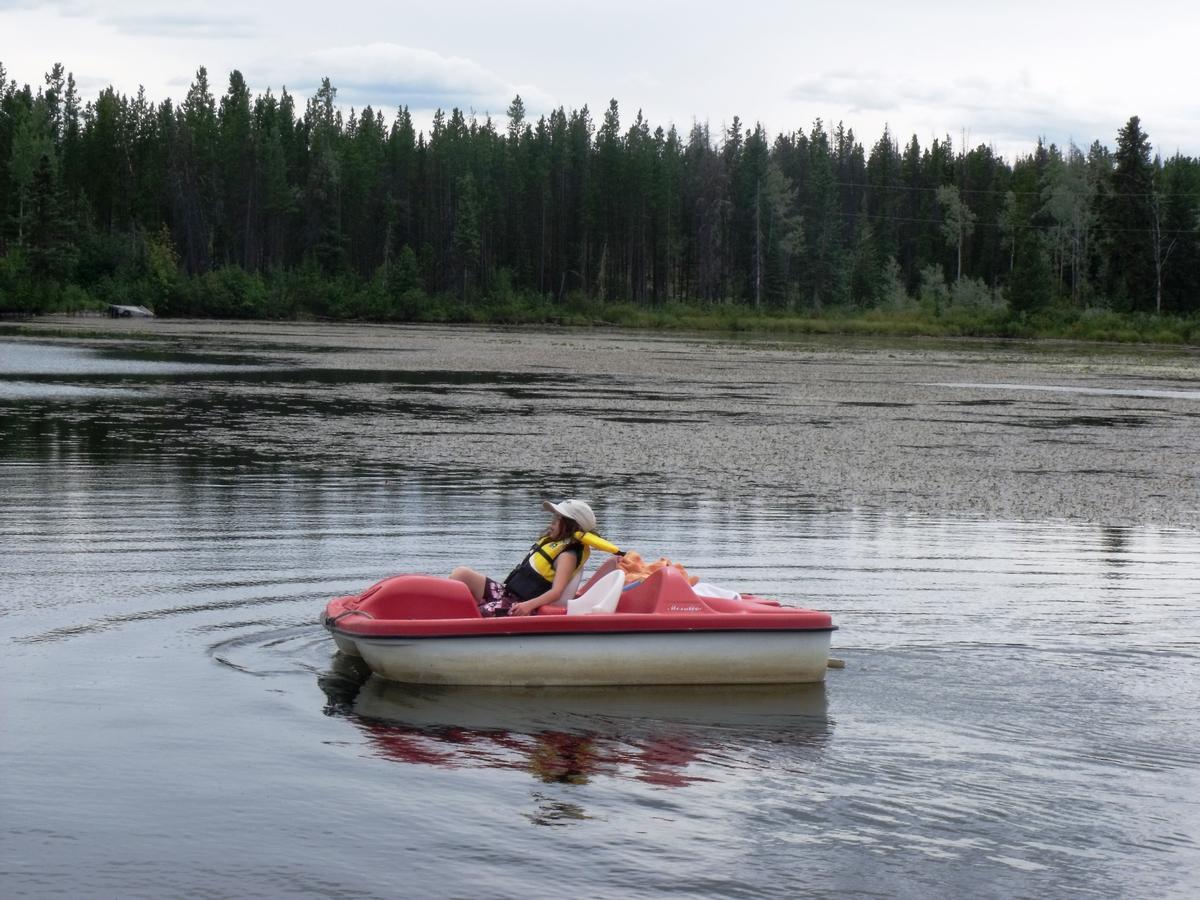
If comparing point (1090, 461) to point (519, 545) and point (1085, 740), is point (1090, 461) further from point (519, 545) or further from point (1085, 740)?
point (1085, 740)

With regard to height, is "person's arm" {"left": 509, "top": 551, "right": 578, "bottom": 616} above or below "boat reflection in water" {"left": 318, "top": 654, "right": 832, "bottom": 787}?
above

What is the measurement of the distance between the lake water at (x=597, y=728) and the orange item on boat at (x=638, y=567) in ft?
2.75

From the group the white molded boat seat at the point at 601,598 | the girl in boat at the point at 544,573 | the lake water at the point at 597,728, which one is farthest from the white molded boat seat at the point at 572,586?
the lake water at the point at 597,728

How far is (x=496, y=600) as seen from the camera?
11.2 metres

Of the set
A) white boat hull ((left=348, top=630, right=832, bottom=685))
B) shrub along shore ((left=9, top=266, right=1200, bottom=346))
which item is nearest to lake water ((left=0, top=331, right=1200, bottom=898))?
white boat hull ((left=348, top=630, right=832, bottom=685))

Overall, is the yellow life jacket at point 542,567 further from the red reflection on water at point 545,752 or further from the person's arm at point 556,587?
the red reflection on water at point 545,752

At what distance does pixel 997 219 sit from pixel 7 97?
290 ft

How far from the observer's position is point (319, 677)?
10.7 m

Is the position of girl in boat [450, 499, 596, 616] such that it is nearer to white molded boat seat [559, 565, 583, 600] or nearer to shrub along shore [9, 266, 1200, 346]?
white molded boat seat [559, 565, 583, 600]

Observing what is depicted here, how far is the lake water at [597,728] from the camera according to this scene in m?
7.41

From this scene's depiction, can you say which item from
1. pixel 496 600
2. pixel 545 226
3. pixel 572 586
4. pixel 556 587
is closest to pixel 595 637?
pixel 556 587

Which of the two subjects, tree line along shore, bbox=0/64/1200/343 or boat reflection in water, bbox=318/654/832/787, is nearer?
boat reflection in water, bbox=318/654/832/787

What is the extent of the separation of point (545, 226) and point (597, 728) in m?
122

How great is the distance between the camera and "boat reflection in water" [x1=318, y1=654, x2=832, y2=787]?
901cm
